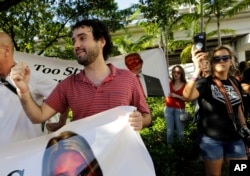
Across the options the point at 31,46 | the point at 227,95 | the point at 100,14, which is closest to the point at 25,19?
the point at 31,46

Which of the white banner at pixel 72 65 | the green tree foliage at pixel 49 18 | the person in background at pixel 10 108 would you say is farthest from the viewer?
the green tree foliage at pixel 49 18

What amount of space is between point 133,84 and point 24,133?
33.9 inches

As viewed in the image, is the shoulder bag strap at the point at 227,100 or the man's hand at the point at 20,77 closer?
the man's hand at the point at 20,77

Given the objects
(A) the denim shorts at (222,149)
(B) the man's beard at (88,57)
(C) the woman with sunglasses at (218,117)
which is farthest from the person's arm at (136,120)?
(A) the denim shorts at (222,149)

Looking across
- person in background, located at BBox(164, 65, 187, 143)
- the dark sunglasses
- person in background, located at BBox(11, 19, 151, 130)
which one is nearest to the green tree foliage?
person in background, located at BBox(164, 65, 187, 143)

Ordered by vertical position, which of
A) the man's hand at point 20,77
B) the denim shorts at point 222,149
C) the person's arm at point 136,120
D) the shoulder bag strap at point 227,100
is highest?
the man's hand at point 20,77

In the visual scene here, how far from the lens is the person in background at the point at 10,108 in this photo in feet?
9.23

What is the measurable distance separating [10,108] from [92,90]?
62 centimetres

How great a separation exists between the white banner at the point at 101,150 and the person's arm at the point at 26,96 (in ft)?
0.51

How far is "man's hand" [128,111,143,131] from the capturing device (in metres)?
2.57

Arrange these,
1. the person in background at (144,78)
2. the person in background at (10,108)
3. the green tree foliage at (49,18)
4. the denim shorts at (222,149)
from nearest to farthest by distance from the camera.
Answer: the person in background at (10,108), the denim shorts at (222,149), the person in background at (144,78), the green tree foliage at (49,18)

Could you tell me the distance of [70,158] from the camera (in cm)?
250

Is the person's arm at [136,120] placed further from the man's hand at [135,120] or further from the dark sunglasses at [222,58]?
the dark sunglasses at [222,58]

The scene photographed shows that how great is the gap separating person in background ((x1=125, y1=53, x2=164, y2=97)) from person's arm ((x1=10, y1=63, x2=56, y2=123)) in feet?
12.1
